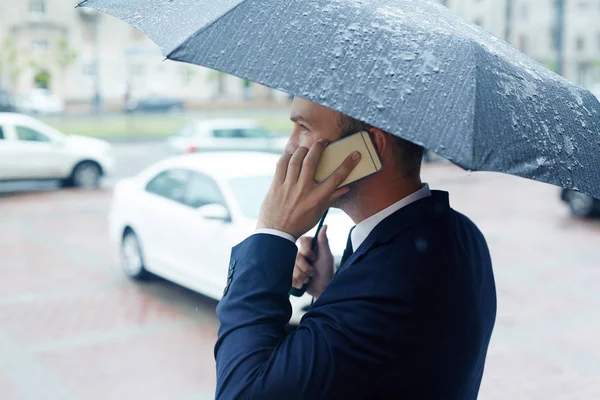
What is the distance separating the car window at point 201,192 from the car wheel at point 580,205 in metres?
7.51

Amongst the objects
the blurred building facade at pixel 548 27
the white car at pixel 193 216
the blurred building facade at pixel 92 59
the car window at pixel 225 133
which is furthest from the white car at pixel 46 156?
the blurred building facade at pixel 548 27

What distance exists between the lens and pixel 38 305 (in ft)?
22.9

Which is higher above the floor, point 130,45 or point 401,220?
point 401,220

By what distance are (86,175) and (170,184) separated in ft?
29.2

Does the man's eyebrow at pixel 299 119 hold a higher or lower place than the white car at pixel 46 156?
higher

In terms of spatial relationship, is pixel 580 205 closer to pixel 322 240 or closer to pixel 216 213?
pixel 216 213

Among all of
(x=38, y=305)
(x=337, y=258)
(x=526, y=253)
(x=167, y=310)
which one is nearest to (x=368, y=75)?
(x=337, y=258)

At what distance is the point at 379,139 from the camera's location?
59.2 inches

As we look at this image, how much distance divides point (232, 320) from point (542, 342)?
519 centimetres

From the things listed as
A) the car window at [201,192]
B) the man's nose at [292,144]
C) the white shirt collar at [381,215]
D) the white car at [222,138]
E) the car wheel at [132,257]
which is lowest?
the white car at [222,138]

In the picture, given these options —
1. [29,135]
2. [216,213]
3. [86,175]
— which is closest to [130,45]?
[86,175]

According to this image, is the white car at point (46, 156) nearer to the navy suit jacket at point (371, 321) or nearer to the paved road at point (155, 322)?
the paved road at point (155, 322)

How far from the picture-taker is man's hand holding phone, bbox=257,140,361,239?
1.45 meters

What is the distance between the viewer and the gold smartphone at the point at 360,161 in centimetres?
147
